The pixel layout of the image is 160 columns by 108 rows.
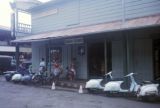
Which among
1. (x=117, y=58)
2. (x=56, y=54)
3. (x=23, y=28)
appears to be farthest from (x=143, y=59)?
(x=23, y=28)

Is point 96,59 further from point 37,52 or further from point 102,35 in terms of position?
point 37,52

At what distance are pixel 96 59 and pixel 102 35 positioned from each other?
1.83 meters

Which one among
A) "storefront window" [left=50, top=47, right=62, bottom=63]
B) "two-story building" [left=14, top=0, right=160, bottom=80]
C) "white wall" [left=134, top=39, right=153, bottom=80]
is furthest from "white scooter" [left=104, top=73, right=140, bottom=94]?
"storefront window" [left=50, top=47, right=62, bottom=63]

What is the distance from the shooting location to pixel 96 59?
60.6 feet

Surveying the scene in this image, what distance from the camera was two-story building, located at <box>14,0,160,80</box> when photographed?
48.4 ft

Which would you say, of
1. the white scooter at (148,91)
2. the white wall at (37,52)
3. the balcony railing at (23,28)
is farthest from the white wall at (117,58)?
the balcony railing at (23,28)

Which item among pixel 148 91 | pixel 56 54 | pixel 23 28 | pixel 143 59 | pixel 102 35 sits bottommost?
pixel 148 91

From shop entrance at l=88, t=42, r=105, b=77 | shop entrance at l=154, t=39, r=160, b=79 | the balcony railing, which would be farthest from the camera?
the balcony railing

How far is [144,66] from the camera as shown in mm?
15453

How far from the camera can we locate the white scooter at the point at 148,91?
11633mm

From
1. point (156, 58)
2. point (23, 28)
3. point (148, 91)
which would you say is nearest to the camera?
point (148, 91)

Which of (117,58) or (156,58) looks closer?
(156,58)

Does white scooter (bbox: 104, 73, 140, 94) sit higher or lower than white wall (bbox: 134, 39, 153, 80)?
lower

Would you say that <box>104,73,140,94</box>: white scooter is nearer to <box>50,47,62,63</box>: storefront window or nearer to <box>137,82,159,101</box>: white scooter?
<box>137,82,159,101</box>: white scooter
